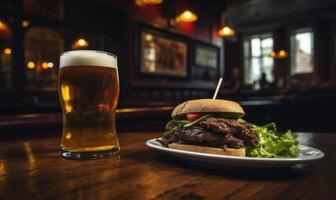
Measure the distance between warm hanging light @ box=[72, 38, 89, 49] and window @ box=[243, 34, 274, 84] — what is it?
423 inches

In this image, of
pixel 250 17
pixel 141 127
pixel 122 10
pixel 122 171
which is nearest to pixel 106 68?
pixel 122 171

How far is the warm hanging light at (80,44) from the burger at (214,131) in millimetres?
5030

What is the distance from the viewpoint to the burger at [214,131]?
0.78 metres

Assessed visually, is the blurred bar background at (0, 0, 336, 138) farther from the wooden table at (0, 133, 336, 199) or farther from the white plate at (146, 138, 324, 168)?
the white plate at (146, 138, 324, 168)

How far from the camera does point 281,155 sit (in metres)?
0.83

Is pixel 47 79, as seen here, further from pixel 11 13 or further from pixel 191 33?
pixel 191 33

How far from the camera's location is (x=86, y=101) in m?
0.90

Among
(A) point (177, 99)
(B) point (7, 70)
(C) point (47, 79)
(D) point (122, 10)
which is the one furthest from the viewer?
(A) point (177, 99)

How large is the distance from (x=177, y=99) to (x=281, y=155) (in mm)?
6616

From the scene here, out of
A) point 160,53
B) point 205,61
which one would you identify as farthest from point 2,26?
point 205,61

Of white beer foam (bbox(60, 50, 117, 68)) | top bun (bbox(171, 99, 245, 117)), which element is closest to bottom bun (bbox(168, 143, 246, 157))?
top bun (bbox(171, 99, 245, 117))

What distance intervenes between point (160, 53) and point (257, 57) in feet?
31.1

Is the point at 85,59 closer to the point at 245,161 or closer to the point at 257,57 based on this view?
the point at 245,161

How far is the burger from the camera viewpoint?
2.56 feet
